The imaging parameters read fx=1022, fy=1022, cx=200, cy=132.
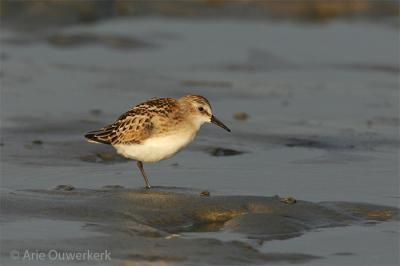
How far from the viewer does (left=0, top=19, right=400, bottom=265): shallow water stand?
8.82 m

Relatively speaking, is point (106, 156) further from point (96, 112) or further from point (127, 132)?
point (96, 112)

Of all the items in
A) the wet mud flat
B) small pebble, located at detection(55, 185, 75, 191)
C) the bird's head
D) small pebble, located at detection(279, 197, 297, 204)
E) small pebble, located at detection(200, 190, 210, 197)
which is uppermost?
the bird's head

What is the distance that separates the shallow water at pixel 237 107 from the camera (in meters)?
8.82

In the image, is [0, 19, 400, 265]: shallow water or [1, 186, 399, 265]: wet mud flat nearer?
[1, 186, 399, 265]: wet mud flat

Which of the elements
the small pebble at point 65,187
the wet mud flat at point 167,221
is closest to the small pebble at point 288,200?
the wet mud flat at point 167,221

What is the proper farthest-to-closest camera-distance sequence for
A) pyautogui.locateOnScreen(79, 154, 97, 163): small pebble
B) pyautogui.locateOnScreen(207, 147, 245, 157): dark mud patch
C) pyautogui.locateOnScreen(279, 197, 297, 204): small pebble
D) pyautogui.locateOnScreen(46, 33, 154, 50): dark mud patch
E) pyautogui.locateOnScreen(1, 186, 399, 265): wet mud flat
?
pyautogui.locateOnScreen(46, 33, 154, 50): dark mud patch
pyautogui.locateOnScreen(207, 147, 245, 157): dark mud patch
pyautogui.locateOnScreen(79, 154, 97, 163): small pebble
pyautogui.locateOnScreen(279, 197, 297, 204): small pebble
pyautogui.locateOnScreen(1, 186, 399, 265): wet mud flat

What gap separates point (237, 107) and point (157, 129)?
4324 mm

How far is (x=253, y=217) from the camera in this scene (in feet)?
24.6

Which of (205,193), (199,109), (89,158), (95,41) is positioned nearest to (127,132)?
(199,109)

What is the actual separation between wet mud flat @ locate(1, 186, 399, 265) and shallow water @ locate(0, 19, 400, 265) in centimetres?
12

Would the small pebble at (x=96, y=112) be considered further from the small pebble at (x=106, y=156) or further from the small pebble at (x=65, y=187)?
the small pebble at (x=65, y=187)

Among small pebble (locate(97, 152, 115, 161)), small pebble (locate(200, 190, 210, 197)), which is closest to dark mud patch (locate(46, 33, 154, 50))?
small pebble (locate(97, 152, 115, 161))

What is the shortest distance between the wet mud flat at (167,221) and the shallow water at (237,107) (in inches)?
4.8

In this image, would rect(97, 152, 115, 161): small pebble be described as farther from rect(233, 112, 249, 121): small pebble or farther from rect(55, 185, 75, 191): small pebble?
rect(233, 112, 249, 121): small pebble
